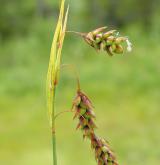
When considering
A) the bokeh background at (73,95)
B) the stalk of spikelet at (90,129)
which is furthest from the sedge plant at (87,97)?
the bokeh background at (73,95)

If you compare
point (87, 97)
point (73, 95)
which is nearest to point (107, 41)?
point (87, 97)

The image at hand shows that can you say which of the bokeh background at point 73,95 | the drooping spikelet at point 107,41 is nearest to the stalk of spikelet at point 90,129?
the drooping spikelet at point 107,41

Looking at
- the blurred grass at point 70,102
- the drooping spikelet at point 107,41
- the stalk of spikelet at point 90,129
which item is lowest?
the stalk of spikelet at point 90,129

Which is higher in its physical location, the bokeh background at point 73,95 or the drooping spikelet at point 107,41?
the bokeh background at point 73,95

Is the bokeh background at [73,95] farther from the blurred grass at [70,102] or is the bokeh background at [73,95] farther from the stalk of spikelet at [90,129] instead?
the stalk of spikelet at [90,129]

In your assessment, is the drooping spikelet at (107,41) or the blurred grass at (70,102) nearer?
the drooping spikelet at (107,41)

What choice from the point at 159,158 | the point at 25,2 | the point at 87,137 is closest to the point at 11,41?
the point at 25,2

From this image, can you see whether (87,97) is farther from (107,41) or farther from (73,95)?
(73,95)

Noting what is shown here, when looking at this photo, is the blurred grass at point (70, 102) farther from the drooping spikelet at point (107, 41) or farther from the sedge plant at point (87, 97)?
the drooping spikelet at point (107, 41)
